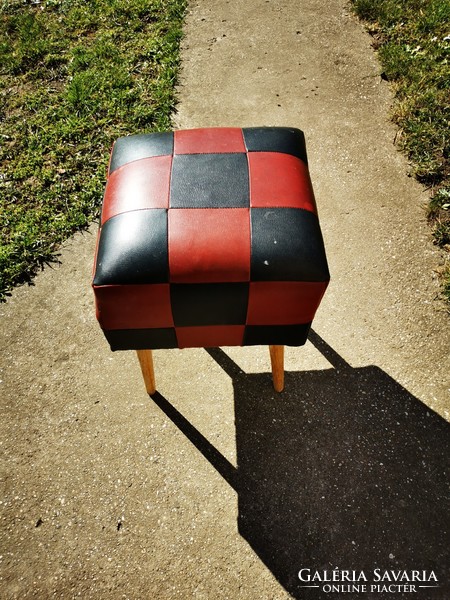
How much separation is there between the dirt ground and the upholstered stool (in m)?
0.70

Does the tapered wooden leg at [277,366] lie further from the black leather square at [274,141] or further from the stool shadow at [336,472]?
the black leather square at [274,141]

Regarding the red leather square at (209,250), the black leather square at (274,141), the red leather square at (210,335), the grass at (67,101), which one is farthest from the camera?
the grass at (67,101)

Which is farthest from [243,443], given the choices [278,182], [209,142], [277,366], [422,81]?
[422,81]

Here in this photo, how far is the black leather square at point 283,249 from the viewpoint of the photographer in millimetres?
1938

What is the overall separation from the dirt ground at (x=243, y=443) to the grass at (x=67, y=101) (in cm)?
40

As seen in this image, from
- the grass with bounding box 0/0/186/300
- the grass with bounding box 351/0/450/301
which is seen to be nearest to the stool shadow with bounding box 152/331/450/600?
the grass with bounding box 351/0/450/301

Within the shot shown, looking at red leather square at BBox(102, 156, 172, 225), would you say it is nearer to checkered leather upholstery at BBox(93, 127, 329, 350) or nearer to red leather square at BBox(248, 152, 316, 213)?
checkered leather upholstery at BBox(93, 127, 329, 350)

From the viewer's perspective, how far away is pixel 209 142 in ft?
7.48

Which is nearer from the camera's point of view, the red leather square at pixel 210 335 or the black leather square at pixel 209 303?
the black leather square at pixel 209 303

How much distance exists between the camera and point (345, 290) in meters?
3.21

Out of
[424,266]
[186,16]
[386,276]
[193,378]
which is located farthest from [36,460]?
[186,16]

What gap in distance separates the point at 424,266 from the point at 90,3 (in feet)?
16.9

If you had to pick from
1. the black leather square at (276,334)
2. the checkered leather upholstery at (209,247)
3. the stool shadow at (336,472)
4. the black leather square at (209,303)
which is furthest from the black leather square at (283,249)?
the stool shadow at (336,472)

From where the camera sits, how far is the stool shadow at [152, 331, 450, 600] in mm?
2305
